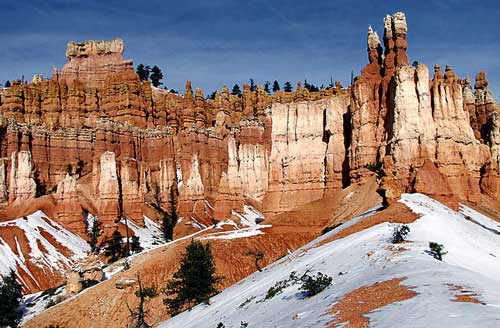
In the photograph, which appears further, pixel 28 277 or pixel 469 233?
pixel 28 277

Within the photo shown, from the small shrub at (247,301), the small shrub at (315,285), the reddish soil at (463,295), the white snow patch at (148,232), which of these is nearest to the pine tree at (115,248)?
the white snow patch at (148,232)

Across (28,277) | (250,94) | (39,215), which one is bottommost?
(28,277)

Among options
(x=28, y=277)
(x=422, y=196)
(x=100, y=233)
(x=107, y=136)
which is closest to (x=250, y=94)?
(x=107, y=136)

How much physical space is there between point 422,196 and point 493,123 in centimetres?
2913

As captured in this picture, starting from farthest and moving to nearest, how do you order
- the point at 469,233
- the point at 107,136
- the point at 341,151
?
1. the point at 107,136
2. the point at 341,151
3. the point at 469,233

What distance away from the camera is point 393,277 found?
1905 cm

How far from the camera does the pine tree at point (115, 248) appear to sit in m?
74.0

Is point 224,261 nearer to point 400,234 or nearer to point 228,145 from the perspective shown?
point 400,234

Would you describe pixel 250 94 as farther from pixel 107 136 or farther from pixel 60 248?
pixel 60 248

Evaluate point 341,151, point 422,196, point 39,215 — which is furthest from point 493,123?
point 39,215

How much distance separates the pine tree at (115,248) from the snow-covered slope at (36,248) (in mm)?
3277

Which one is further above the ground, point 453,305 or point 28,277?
point 453,305

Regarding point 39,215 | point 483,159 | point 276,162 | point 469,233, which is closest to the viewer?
point 469,233

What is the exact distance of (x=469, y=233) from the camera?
3111 cm
